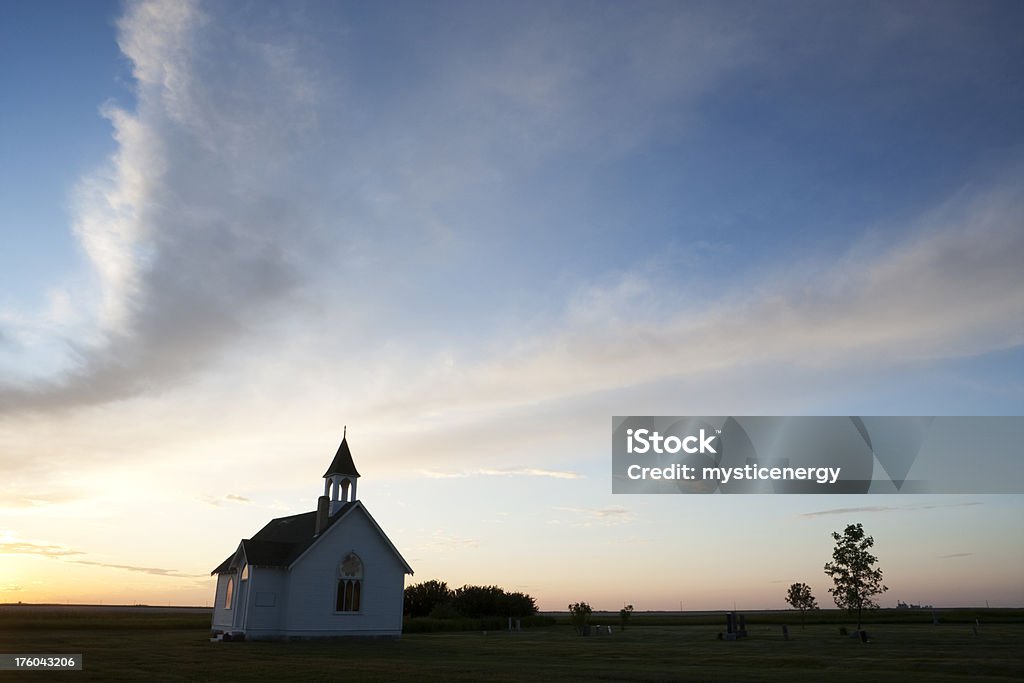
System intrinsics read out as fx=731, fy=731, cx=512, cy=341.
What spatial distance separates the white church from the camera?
46344mm

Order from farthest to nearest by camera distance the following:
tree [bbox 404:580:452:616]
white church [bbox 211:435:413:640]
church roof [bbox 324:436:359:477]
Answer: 1. tree [bbox 404:580:452:616]
2. church roof [bbox 324:436:359:477]
3. white church [bbox 211:435:413:640]

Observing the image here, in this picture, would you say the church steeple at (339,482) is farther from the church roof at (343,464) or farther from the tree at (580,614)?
the tree at (580,614)

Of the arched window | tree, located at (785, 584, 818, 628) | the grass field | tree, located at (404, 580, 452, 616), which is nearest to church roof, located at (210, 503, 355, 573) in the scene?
the arched window

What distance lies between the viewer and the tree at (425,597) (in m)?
76.8

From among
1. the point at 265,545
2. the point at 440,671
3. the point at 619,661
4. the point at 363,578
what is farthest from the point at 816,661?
the point at 265,545

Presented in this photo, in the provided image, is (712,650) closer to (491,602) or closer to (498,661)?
(498,661)

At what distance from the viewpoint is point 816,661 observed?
98.1 feet

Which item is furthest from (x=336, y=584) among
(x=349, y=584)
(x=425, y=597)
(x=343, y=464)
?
(x=425, y=597)

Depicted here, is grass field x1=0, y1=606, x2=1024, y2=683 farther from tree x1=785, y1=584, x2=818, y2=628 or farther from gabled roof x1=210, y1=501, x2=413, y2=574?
tree x1=785, y1=584, x2=818, y2=628

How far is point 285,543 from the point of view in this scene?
49.2m

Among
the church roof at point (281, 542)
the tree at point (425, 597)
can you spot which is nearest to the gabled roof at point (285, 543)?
the church roof at point (281, 542)

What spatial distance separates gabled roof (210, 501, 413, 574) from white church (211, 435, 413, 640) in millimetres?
65

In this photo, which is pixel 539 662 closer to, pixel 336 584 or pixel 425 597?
pixel 336 584

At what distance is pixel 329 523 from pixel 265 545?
426 cm
